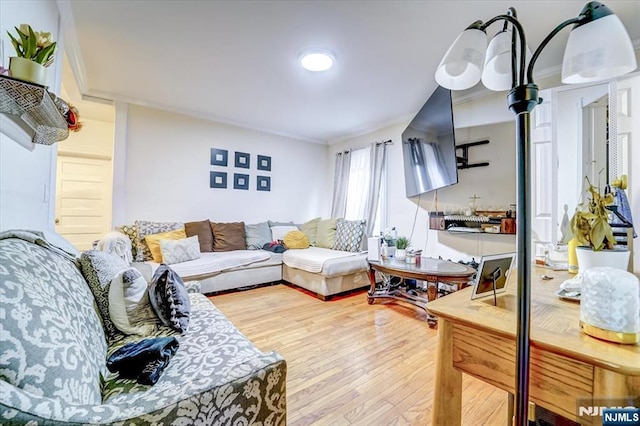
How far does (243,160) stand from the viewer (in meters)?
4.34

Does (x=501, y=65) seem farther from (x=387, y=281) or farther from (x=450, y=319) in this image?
(x=387, y=281)

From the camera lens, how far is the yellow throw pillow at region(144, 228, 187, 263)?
3.09 meters

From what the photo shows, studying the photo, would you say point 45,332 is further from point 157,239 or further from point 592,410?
point 157,239

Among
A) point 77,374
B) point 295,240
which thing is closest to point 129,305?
point 77,374

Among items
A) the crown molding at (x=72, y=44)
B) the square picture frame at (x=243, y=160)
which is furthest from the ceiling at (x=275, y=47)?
the square picture frame at (x=243, y=160)

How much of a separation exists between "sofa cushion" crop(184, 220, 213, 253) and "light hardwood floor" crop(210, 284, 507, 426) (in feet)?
2.80

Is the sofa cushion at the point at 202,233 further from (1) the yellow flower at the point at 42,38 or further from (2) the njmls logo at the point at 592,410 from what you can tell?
(2) the njmls logo at the point at 592,410

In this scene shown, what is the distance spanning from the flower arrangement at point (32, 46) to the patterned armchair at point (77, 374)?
83 cm

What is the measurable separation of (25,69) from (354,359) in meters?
2.37

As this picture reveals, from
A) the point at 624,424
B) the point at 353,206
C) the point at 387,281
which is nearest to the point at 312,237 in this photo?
the point at 353,206

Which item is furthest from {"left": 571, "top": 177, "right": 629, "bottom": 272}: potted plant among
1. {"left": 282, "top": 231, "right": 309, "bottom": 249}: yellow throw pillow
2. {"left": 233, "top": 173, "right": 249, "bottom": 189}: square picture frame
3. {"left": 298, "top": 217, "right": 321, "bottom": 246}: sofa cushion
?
{"left": 233, "top": 173, "right": 249, "bottom": 189}: square picture frame

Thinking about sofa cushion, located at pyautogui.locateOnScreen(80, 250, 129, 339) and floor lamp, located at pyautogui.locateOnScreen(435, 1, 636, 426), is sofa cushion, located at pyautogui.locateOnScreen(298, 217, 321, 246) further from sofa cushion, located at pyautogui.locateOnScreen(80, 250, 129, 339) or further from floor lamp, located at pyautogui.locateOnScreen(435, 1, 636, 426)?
floor lamp, located at pyautogui.locateOnScreen(435, 1, 636, 426)

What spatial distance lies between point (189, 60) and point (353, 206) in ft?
10.3

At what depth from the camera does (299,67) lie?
2.57 meters
